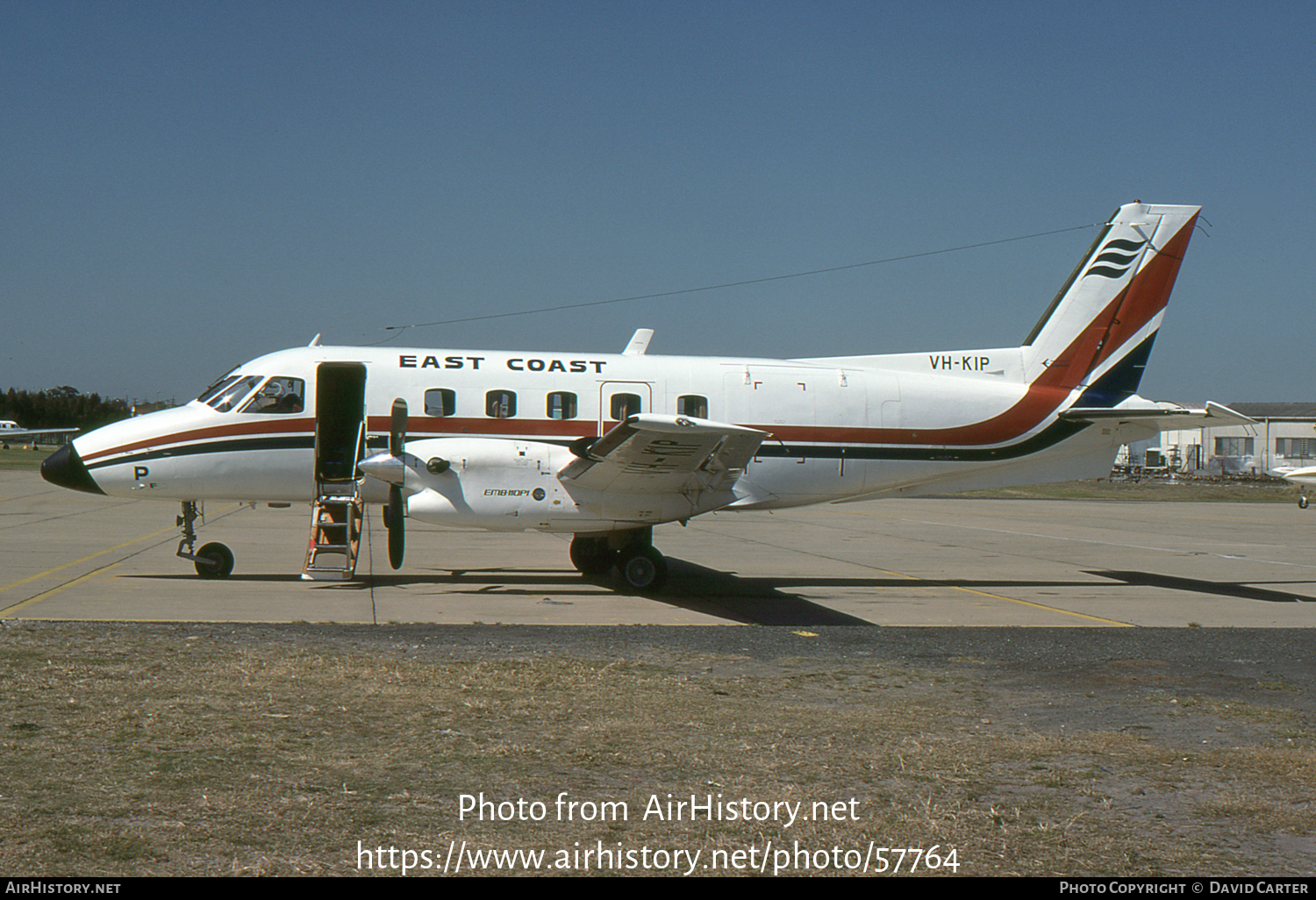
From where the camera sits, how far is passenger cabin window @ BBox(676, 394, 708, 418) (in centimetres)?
1512

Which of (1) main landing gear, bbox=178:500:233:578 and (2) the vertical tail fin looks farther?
(2) the vertical tail fin

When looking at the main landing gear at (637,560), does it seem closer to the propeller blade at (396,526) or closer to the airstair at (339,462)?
the propeller blade at (396,526)

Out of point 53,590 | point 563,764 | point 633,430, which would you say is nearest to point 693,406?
point 633,430

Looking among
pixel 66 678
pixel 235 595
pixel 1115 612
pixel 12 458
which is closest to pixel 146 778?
pixel 66 678

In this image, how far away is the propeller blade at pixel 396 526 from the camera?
43.2ft

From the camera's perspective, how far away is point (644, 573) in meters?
14.2

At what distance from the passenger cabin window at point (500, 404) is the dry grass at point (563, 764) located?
6049 mm

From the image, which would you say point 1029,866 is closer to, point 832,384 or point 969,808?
point 969,808

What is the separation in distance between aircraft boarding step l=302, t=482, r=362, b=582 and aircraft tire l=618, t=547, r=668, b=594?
12.2ft

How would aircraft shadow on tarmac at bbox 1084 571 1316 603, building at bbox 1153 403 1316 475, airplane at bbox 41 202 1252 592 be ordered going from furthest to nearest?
1. building at bbox 1153 403 1316 475
2. aircraft shadow on tarmac at bbox 1084 571 1316 603
3. airplane at bbox 41 202 1252 592

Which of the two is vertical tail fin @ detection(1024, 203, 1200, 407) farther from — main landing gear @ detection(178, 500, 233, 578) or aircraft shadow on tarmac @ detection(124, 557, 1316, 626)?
main landing gear @ detection(178, 500, 233, 578)

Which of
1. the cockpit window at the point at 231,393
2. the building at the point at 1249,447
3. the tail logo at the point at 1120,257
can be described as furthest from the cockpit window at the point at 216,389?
the building at the point at 1249,447

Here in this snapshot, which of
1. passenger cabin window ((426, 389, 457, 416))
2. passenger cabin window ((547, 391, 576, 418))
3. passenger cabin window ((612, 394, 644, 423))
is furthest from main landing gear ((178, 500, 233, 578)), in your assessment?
passenger cabin window ((612, 394, 644, 423))

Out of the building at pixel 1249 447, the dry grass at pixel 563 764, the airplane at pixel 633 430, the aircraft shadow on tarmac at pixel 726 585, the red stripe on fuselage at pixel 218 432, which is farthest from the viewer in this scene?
the building at pixel 1249 447
